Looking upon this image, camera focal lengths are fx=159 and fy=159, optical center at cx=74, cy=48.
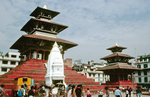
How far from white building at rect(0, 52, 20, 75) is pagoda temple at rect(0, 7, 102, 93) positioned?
16.9 metres

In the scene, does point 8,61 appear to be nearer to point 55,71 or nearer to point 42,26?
point 42,26

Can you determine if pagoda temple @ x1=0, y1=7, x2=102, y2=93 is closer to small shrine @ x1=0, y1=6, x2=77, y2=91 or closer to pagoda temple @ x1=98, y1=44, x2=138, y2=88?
small shrine @ x1=0, y1=6, x2=77, y2=91

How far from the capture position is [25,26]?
3300cm

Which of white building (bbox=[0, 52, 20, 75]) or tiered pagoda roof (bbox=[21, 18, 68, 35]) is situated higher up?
tiered pagoda roof (bbox=[21, 18, 68, 35])

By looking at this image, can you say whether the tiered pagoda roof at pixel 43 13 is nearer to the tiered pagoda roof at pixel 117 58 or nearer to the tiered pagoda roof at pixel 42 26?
the tiered pagoda roof at pixel 42 26

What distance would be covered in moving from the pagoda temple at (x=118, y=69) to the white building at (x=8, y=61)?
26998mm

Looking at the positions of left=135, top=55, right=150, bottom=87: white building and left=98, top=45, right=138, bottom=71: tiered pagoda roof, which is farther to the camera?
left=135, top=55, right=150, bottom=87: white building

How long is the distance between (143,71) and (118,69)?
24.8 meters

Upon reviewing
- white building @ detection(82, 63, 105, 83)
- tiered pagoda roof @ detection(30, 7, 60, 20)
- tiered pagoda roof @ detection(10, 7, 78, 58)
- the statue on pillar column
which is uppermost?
tiered pagoda roof @ detection(30, 7, 60, 20)

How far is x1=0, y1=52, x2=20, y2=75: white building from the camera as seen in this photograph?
46.5 metres

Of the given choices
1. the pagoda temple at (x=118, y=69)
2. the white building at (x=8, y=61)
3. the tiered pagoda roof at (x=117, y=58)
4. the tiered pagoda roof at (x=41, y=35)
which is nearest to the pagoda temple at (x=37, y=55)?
the tiered pagoda roof at (x=41, y=35)

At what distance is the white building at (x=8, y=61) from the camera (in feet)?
153

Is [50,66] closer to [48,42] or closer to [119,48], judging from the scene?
[48,42]

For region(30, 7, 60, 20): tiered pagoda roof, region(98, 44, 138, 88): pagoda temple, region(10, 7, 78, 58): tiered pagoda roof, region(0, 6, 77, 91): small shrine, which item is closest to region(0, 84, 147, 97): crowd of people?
region(0, 6, 77, 91): small shrine
